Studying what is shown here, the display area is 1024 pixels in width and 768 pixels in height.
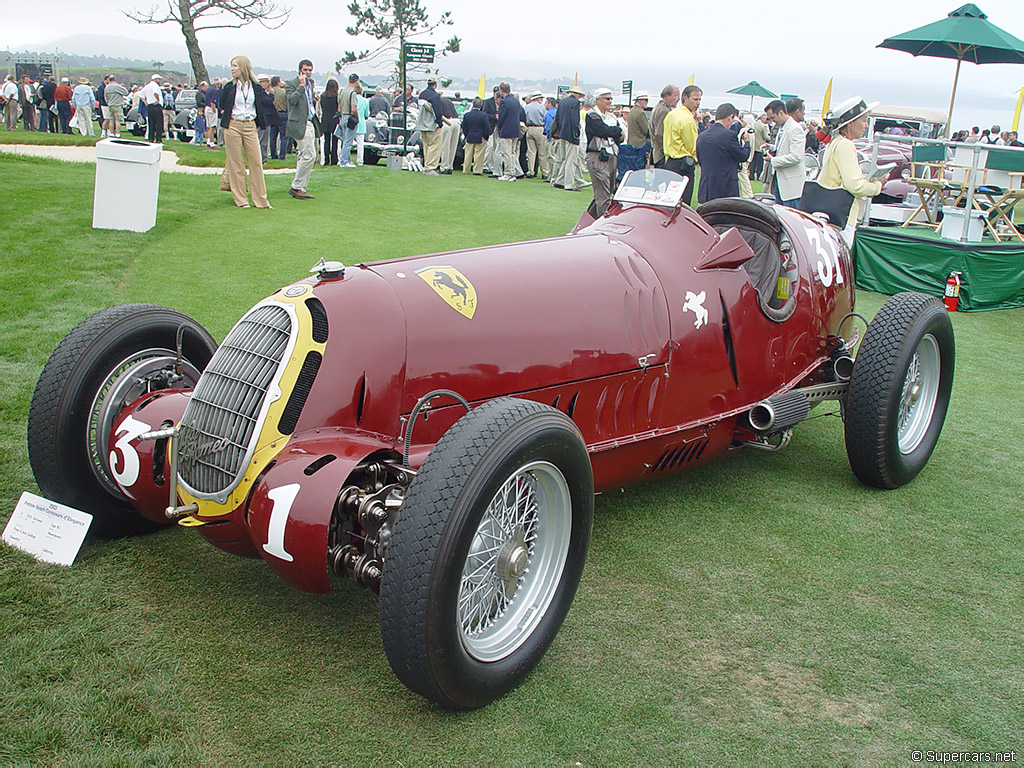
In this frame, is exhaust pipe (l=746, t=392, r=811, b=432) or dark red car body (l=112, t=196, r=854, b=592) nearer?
dark red car body (l=112, t=196, r=854, b=592)

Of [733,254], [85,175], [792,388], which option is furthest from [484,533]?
[85,175]

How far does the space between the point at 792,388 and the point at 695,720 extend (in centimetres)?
245

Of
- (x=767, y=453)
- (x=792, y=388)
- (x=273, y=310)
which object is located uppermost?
(x=273, y=310)

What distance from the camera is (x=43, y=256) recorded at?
326 inches

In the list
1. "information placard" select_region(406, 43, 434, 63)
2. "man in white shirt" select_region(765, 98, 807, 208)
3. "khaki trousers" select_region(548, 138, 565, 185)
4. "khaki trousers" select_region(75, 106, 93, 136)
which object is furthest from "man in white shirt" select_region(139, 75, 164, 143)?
"man in white shirt" select_region(765, 98, 807, 208)

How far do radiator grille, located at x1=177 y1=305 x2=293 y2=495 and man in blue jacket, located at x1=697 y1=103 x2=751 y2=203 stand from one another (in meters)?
7.44

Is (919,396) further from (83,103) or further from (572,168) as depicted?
(83,103)

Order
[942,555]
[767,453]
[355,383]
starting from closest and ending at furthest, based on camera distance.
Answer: [355,383] → [942,555] → [767,453]

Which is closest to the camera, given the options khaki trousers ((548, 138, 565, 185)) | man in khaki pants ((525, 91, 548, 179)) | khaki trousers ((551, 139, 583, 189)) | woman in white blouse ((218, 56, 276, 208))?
woman in white blouse ((218, 56, 276, 208))

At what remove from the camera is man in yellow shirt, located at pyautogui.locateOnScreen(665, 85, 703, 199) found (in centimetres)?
1005

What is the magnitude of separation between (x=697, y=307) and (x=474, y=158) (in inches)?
649

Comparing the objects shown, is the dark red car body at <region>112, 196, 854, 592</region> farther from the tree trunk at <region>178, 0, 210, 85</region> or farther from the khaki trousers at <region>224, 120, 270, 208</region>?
the tree trunk at <region>178, 0, 210, 85</region>

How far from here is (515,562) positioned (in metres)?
2.83

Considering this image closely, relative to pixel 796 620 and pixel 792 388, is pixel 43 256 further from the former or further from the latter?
pixel 796 620
